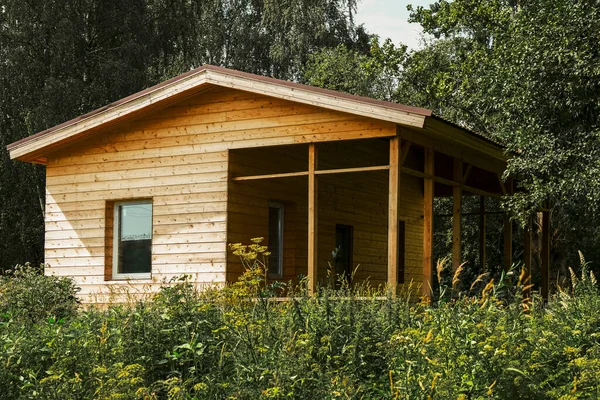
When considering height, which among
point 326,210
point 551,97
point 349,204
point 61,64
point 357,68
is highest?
point 357,68

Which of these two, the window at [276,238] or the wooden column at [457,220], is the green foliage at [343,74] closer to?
the wooden column at [457,220]

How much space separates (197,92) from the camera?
14.4 m

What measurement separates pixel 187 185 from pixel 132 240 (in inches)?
66.7

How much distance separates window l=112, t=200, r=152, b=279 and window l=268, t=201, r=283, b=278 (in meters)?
2.20

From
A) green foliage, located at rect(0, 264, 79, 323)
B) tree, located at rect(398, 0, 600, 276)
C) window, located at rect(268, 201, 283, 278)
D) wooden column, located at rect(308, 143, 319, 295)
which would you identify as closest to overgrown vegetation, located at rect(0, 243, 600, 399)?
green foliage, located at rect(0, 264, 79, 323)

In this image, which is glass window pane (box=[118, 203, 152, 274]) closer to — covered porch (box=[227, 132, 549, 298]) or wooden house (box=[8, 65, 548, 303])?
wooden house (box=[8, 65, 548, 303])

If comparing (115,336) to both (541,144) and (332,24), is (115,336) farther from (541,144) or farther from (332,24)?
(332,24)

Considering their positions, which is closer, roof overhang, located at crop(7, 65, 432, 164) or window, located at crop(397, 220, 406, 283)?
roof overhang, located at crop(7, 65, 432, 164)

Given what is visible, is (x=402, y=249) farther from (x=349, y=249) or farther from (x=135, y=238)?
(x=135, y=238)

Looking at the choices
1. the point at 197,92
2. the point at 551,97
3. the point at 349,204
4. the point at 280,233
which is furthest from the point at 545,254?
the point at 197,92

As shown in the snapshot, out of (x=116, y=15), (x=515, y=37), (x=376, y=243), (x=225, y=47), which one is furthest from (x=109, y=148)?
(x=225, y=47)

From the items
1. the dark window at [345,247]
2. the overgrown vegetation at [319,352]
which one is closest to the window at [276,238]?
the dark window at [345,247]

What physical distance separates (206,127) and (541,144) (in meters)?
5.68

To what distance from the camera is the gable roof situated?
12047 mm
